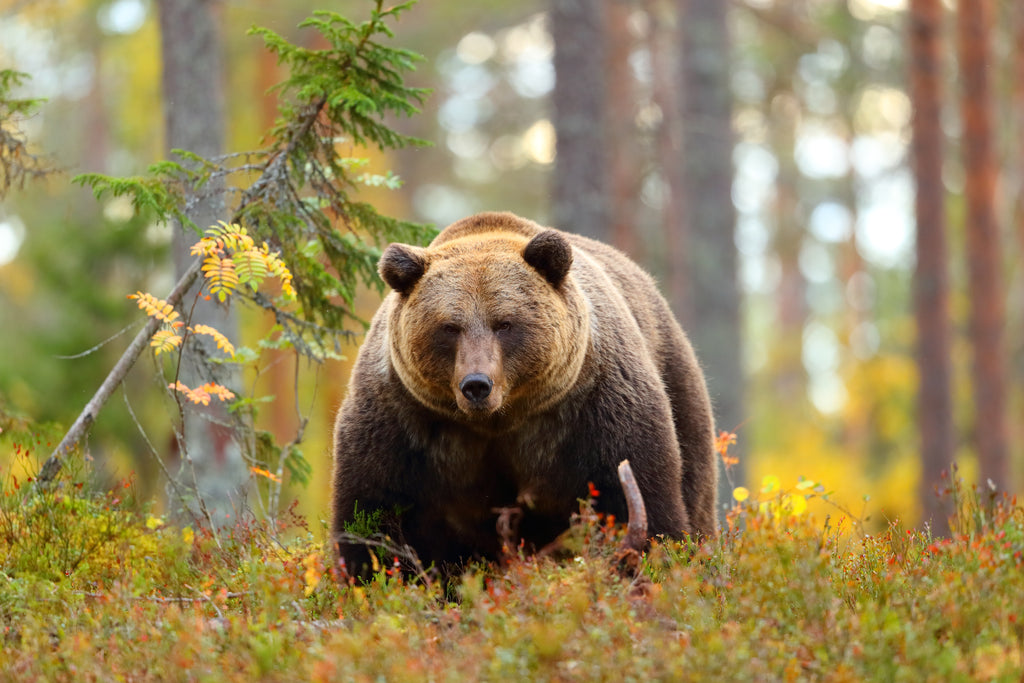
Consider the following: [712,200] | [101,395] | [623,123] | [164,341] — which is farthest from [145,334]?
[623,123]

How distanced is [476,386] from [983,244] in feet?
51.1

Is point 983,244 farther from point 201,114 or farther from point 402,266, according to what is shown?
point 402,266

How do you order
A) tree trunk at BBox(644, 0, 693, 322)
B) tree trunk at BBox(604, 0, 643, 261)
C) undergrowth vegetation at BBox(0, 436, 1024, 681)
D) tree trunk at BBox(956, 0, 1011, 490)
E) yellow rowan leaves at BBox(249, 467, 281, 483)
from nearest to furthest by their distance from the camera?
undergrowth vegetation at BBox(0, 436, 1024, 681) → yellow rowan leaves at BBox(249, 467, 281, 483) → tree trunk at BBox(956, 0, 1011, 490) → tree trunk at BBox(604, 0, 643, 261) → tree trunk at BBox(644, 0, 693, 322)

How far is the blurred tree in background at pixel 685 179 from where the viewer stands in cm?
1461

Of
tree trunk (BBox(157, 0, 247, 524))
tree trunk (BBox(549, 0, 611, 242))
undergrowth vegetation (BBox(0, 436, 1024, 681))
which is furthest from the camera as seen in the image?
tree trunk (BBox(549, 0, 611, 242))

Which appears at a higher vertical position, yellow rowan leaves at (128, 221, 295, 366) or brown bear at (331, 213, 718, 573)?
yellow rowan leaves at (128, 221, 295, 366)

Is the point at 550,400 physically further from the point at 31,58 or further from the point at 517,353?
the point at 31,58

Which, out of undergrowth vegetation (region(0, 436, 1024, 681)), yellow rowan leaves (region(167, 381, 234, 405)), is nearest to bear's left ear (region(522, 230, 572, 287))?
undergrowth vegetation (region(0, 436, 1024, 681))

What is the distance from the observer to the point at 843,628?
13.1ft

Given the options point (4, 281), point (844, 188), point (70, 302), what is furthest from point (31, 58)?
point (844, 188)

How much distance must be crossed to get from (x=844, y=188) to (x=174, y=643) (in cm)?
3136

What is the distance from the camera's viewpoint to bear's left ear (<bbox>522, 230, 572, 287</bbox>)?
5.84 metres

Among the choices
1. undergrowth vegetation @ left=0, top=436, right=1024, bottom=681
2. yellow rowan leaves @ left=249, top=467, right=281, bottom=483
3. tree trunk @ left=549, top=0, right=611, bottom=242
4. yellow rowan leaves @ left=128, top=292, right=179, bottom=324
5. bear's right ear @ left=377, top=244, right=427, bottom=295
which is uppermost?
tree trunk @ left=549, top=0, right=611, bottom=242

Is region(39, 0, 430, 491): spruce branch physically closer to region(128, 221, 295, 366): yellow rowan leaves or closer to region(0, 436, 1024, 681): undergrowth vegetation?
region(128, 221, 295, 366): yellow rowan leaves
